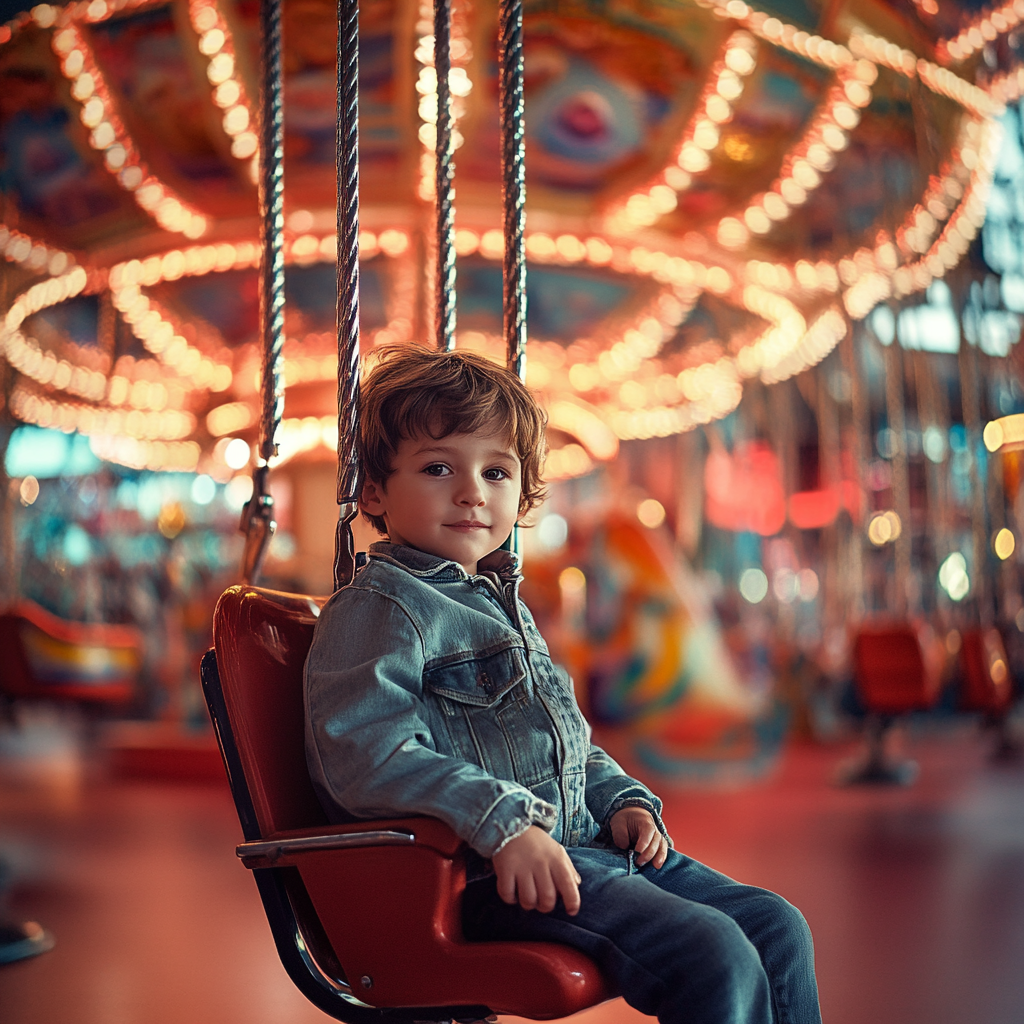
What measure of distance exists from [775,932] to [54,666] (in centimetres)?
464

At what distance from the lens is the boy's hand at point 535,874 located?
48.1 inches

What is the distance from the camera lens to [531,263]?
353 inches

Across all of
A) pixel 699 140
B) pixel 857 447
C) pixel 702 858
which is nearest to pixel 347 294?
pixel 702 858

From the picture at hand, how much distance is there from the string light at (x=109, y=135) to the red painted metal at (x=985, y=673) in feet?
17.4

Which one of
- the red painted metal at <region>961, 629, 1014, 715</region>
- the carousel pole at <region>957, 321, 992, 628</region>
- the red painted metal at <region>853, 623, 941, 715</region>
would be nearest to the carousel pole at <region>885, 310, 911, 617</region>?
the carousel pole at <region>957, 321, 992, 628</region>

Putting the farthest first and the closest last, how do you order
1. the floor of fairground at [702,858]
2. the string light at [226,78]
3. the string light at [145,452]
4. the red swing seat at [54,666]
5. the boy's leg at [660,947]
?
the string light at [145,452] → the string light at [226,78] → the red swing seat at [54,666] → the floor of fairground at [702,858] → the boy's leg at [660,947]

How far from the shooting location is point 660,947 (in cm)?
122

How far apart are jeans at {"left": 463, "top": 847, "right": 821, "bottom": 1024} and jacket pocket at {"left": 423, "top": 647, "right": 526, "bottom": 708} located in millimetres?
220

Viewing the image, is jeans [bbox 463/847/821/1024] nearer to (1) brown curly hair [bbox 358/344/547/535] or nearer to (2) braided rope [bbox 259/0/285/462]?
(1) brown curly hair [bbox 358/344/547/535]

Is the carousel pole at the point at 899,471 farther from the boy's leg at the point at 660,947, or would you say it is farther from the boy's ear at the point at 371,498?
the boy's leg at the point at 660,947

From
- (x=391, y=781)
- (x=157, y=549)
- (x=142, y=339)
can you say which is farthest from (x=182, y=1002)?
(x=157, y=549)

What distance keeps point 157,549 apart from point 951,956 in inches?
708

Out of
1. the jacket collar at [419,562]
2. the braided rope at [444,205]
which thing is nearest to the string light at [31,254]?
the braided rope at [444,205]

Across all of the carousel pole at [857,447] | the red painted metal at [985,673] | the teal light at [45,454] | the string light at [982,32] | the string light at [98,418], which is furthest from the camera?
the teal light at [45,454]
